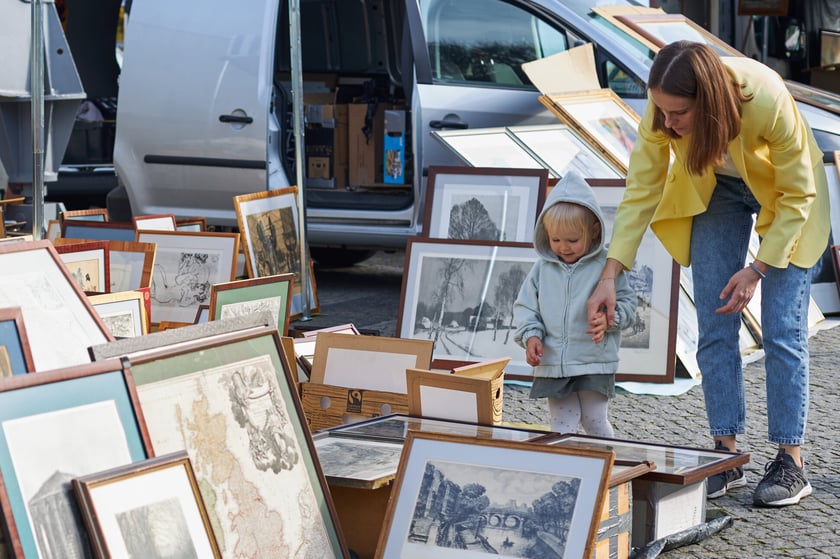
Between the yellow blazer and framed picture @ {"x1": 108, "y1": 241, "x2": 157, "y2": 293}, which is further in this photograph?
framed picture @ {"x1": 108, "y1": 241, "x2": 157, "y2": 293}

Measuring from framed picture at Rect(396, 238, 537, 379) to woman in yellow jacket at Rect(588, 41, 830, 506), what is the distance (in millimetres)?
1704

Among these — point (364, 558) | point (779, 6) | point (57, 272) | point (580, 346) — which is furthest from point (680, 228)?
point (779, 6)

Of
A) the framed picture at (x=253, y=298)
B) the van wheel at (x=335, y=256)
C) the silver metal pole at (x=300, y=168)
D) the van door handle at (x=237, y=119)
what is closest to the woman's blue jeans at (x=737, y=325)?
the framed picture at (x=253, y=298)

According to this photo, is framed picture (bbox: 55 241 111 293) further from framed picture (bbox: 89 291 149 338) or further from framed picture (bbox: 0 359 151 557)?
framed picture (bbox: 0 359 151 557)

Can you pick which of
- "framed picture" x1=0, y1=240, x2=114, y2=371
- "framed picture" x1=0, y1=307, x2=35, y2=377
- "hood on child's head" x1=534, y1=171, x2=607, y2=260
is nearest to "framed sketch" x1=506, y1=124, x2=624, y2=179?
"hood on child's head" x1=534, y1=171, x2=607, y2=260

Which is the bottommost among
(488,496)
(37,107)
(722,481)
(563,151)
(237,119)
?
(722,481)

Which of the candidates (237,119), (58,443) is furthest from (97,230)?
(58,443)

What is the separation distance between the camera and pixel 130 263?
5734mm

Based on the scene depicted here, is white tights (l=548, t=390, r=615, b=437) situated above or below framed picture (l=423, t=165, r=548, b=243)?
below

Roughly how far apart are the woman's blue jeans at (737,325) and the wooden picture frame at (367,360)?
36.4 inches

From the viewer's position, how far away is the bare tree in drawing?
597 cm

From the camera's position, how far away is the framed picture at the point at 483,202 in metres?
5.90

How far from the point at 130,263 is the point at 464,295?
1560 mm

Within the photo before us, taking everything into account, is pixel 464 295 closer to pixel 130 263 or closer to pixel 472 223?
pixel 472 223
